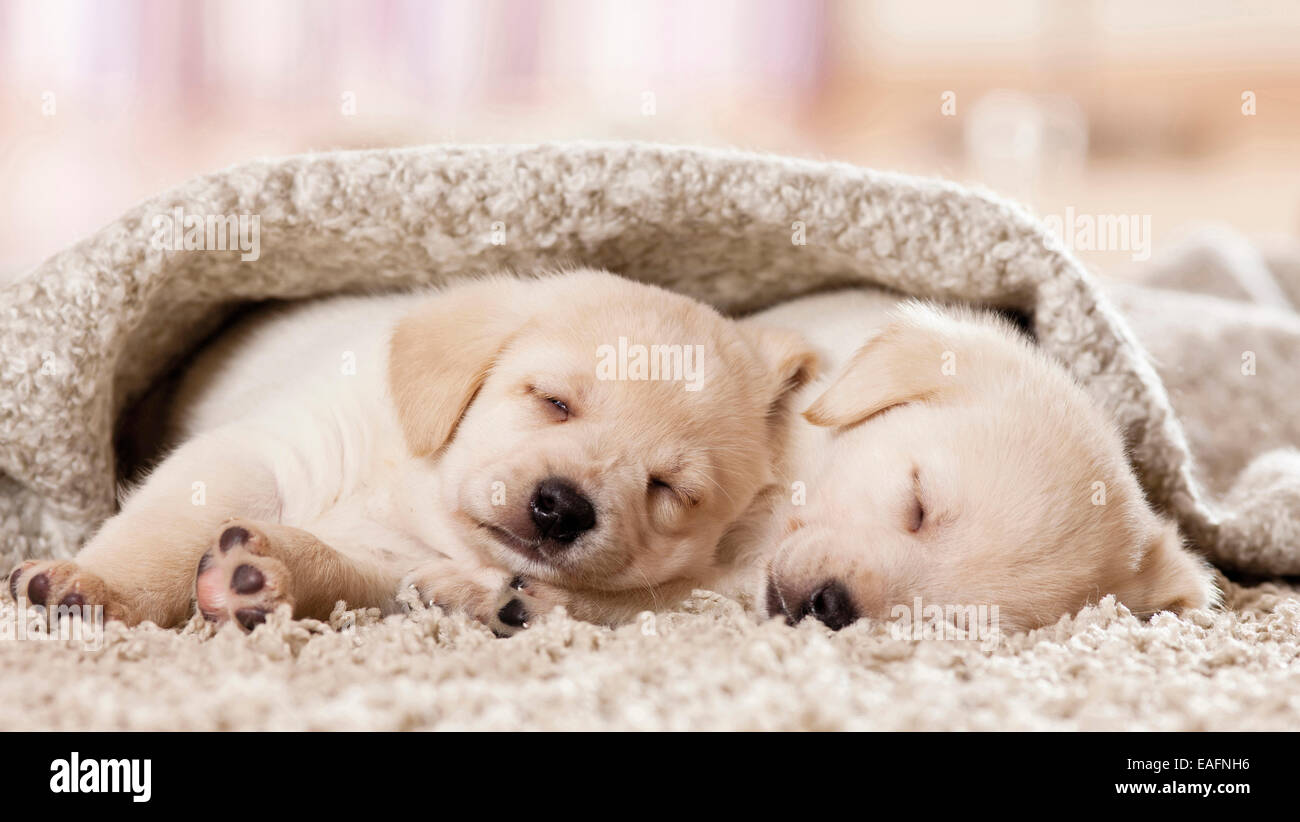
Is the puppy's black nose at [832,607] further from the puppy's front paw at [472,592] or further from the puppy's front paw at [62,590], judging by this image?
the puppy's front paw at [62,590]

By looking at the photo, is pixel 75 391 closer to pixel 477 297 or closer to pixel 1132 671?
pixel 477 297

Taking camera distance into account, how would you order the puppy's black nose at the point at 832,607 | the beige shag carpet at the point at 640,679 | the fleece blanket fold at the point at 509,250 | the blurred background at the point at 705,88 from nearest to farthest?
the beige shag carpet at the point at 640,679, the puppy's black nose at the point at 832,607, the fleece blanket fold at the point at 509,250, the blurred background at the point at 705,88

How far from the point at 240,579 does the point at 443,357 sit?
467 millimetres

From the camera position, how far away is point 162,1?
16.6 ft

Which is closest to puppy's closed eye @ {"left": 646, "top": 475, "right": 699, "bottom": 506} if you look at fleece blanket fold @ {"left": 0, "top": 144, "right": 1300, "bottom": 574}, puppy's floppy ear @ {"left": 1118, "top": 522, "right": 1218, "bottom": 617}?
fleece blanket fold @ {"left": 0, "top": 144, "right": 1300, "bottom": 574}

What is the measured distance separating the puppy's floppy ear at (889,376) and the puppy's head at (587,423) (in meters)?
0.12

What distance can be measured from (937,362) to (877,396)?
97 millimetres

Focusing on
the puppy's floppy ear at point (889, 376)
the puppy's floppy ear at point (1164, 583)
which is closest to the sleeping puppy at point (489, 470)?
the puppy's floppy ear at point (889, 376)

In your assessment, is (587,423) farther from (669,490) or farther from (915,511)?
(915,511)

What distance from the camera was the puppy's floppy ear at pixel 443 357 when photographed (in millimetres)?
1528

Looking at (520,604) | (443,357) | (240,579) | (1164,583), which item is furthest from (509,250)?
(1164,583)

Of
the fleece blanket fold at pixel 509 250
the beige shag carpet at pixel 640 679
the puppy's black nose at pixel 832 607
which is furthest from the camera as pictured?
the fleece blanket fold at pixel 509 250

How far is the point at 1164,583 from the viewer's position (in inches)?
57.5

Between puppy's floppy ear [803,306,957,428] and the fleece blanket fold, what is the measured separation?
185 millimetres
